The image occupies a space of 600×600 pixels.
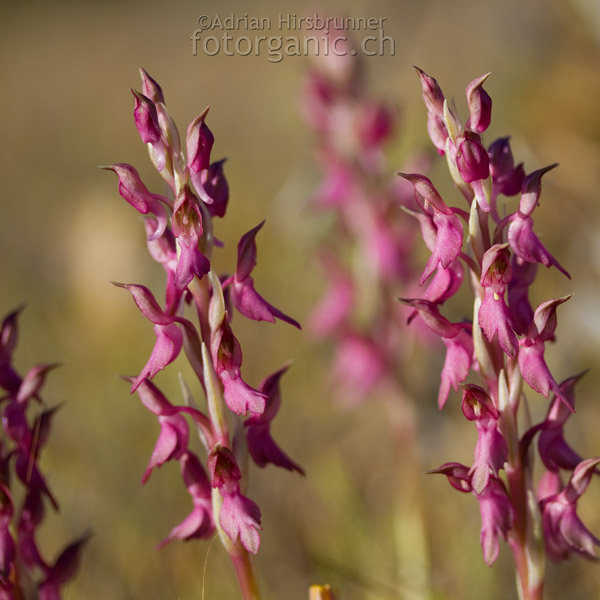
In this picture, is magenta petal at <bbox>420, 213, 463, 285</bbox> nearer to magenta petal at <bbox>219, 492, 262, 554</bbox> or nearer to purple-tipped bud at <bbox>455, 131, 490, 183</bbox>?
purple-tipped bud at <bbox>455, 131, 490, 183</bbox>

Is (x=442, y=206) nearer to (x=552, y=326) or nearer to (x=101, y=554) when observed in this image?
(x=552, y=326)

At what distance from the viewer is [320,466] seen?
2.93 metres

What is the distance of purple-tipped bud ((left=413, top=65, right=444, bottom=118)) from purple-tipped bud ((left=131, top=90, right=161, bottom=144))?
382 millimetres

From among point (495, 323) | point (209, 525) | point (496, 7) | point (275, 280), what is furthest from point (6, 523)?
point (496, 7)

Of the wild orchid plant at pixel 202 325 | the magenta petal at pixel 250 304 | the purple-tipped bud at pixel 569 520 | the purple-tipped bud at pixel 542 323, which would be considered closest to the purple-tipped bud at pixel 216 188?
the wild orchid plant at pixel 202 325

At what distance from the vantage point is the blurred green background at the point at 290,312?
8.02 ft

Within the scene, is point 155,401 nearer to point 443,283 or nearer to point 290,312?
point 443,283

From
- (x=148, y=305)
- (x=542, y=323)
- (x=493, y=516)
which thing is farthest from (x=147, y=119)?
(x=493, y=516)

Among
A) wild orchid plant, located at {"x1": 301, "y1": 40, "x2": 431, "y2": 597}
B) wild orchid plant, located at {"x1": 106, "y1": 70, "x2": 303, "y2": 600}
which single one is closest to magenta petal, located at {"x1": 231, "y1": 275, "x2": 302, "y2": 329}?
wild orchid plant, located at {"x1": 106, "y1": 70, "x2": 303, "y2": 600}

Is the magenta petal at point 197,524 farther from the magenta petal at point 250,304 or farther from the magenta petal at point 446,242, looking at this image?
the magenta petal at point 446,242

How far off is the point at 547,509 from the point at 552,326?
284mm

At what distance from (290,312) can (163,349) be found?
2970mm

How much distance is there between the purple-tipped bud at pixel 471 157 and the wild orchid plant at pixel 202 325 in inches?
11.9

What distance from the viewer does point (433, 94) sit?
119 centimetres
